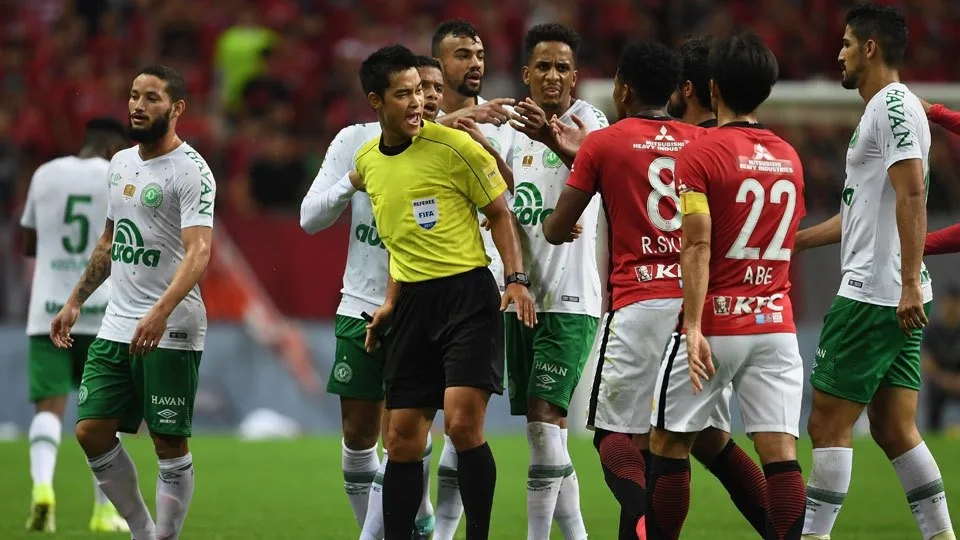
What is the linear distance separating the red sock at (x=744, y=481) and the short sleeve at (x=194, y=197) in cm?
296

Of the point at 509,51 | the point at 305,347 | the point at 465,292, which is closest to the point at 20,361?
the point at 305,347

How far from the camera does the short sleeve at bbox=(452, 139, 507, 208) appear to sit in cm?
720

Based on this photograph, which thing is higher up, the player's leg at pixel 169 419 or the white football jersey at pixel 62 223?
the white football jersey at pixel 62 223

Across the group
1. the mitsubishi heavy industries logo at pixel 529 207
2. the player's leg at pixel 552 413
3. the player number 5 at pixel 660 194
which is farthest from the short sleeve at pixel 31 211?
the player number 5 at pixel 660 194

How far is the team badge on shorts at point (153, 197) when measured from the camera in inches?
307

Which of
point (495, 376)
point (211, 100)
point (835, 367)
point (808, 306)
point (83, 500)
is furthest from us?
point (211, 100)

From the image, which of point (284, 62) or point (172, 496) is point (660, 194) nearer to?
point (172, 496)

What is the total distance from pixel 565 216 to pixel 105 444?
277cm

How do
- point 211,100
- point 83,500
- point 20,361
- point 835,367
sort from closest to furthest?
point 835,367 → point 83,500 → point 20,361 → point 211,100

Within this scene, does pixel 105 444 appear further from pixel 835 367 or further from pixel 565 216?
pixel 835 367

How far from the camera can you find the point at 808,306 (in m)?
18.2

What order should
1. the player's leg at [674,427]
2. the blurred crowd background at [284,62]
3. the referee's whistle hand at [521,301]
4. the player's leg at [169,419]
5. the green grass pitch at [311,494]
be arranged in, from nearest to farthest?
→ the player's leg at [674,427] → the referee's whistle hand at [521,301] → the player's leg at [169,419] → the green grass pitch at [311,494] → the blurred crowd background at [284,62]

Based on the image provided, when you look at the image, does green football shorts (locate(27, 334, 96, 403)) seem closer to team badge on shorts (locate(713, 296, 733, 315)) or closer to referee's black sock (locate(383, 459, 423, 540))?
referee's black sock (locate(383, 459, 423, 540))

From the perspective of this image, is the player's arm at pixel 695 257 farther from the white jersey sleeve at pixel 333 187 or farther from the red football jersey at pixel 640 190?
the white jersey sleeve at pixel 333 187
